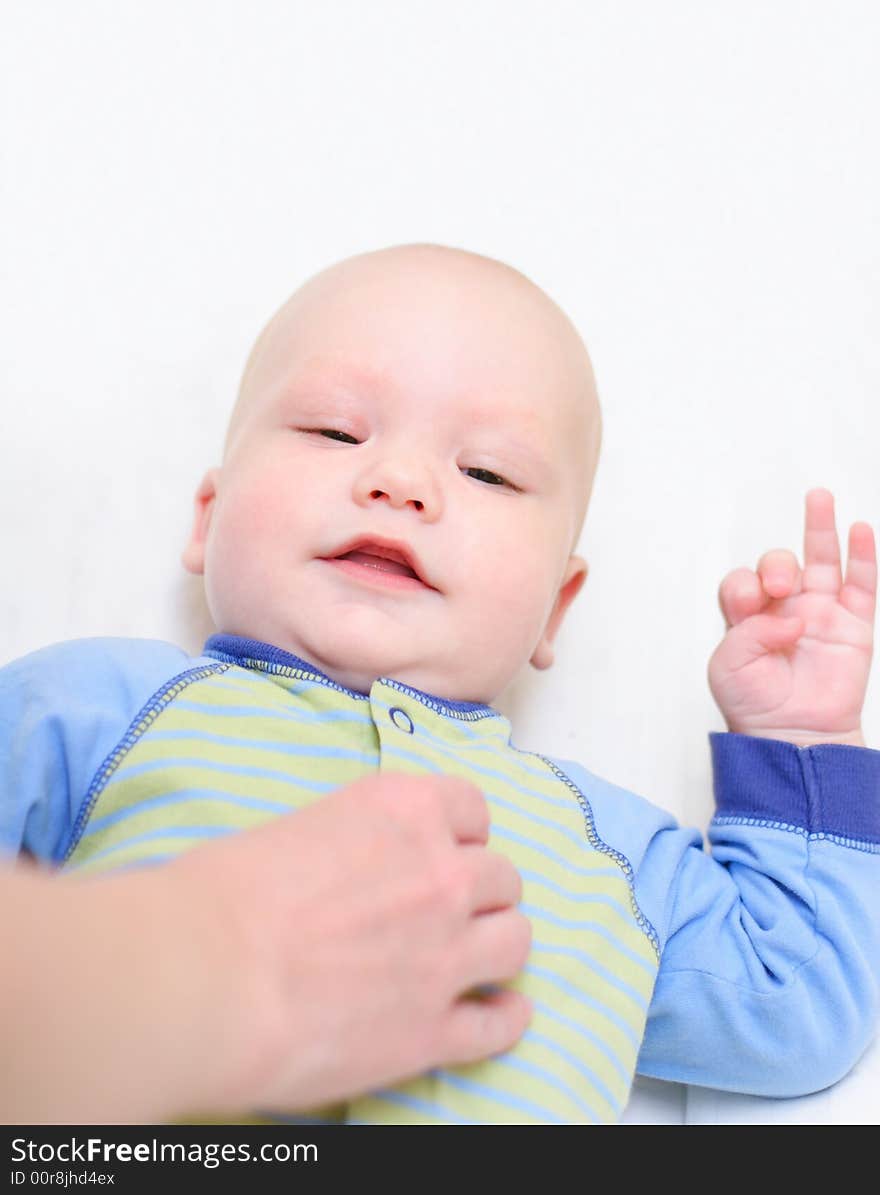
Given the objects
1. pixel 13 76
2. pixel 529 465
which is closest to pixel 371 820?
pixel 529 465

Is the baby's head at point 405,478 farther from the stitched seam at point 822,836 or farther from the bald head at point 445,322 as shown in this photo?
the stitched seam at point 822,836

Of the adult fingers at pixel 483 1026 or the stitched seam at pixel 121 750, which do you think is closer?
the adult fingers at pixel 483 1026

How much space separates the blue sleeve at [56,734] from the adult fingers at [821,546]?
627 mm

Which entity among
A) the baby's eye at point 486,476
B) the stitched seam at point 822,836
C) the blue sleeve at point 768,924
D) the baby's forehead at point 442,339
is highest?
the baby's forehead at point 442,339

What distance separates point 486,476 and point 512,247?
1.89ft

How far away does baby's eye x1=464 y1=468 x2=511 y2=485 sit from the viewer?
1.17m

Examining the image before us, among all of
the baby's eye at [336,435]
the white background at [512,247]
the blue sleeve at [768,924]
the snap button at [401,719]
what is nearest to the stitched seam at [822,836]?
the blue sleeve at [768,924]

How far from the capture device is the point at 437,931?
76 centimetres

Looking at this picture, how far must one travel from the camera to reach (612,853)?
108 centimetres

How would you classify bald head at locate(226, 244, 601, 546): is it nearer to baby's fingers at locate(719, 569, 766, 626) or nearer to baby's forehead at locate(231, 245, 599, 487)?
baby's forehead at locate(231, 245, 599, 487)

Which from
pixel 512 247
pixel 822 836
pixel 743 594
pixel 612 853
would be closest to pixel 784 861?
pixel 822 836

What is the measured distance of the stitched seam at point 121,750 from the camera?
3.11 ft

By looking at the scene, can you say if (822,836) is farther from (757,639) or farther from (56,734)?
(56,734)
